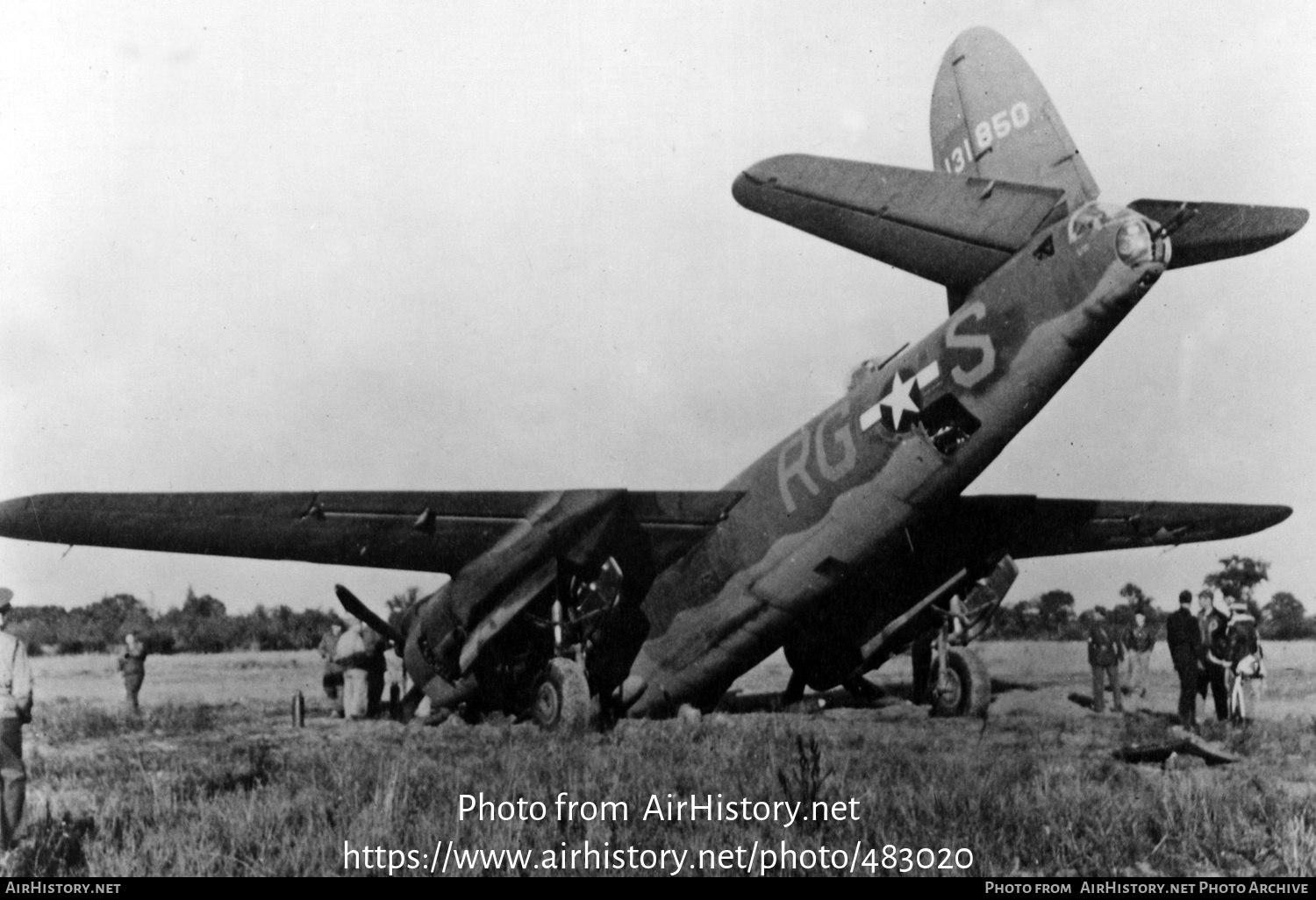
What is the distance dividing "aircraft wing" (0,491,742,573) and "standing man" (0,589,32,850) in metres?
3.74

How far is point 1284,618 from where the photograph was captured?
38781 mm

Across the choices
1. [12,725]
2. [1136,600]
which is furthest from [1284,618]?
[12,725]

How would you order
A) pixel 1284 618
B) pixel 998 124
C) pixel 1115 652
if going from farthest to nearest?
pixel 1284 618 → pixel 1115 652 → pixel 998 124

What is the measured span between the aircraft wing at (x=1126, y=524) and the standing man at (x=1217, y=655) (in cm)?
120

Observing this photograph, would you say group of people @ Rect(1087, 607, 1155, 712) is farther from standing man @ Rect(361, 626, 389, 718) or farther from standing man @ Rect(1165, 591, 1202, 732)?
standing man @ Rect(361, 626, 389, 718)

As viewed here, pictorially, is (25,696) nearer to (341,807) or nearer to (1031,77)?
(341,807)

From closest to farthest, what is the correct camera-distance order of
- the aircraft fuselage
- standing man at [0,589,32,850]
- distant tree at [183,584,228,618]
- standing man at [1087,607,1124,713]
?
1. standing man at [0,589,32,850]
2. the aircraft fuselage
3. standing man at [1087,607,1124,713]
4. distant tree at [183,584,228,618]

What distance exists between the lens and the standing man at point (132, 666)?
16.1 m

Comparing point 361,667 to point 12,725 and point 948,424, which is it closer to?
point 12,725

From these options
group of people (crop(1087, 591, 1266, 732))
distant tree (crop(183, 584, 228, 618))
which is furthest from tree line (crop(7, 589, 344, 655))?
group of people (crop(1087, 591, 1266, 732))

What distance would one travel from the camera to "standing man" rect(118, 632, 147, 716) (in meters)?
16.1

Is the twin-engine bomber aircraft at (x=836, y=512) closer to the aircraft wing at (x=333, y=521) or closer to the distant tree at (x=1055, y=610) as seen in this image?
the aircraft wing at (x=333, y=521)

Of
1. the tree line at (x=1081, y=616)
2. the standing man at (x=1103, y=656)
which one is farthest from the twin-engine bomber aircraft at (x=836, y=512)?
the tree line at (x=1081, y=616)

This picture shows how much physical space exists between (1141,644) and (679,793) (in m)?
11.5
